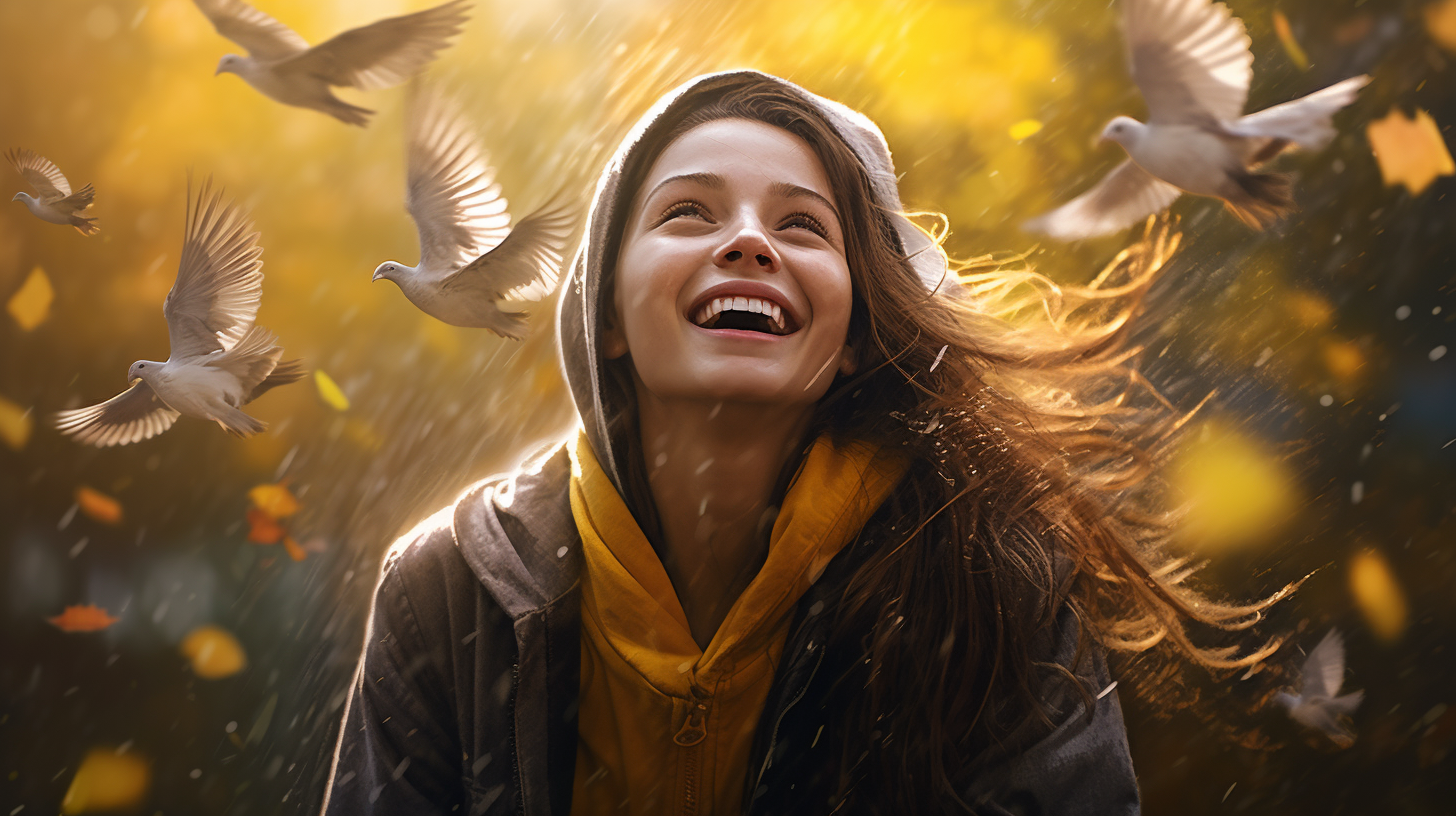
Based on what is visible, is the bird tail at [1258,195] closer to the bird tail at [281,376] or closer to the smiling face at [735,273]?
the smiling face at [735,273]

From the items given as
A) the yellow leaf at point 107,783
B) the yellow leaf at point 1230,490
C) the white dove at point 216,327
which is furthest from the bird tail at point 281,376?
the yellow leaf at point 1230,490

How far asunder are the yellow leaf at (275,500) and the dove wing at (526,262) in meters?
0.95

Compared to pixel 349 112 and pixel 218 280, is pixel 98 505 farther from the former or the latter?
pixel 349 112

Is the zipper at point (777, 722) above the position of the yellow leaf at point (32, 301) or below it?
below

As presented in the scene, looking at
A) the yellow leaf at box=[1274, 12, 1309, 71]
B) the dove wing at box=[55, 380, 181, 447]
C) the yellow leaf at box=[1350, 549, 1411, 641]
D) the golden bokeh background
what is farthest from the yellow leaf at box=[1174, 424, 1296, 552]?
the dove wing at box=[55, 380, 181, 447]

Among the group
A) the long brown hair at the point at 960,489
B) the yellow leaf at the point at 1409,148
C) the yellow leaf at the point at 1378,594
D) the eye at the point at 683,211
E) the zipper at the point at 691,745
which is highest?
the eye at the point at 683,211

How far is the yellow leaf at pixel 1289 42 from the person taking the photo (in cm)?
136

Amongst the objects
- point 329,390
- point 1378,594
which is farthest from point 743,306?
point 1378,594

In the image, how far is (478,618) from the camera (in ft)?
2.86

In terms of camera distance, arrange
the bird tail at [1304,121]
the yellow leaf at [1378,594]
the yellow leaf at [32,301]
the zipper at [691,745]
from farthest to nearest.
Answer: the yellow leaf at [32,301] → the yellow leaf at [1378,594] → the zipper at [691,745] → the bird tail at [1304,121]

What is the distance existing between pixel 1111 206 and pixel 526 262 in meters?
0.72

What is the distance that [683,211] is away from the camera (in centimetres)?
87

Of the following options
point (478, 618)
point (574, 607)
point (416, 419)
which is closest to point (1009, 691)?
point (574, 607)

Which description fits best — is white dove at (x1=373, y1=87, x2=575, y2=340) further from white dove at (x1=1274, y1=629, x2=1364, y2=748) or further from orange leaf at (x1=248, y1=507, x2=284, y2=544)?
white dove at (x1=1274, y1=629, x2=1364, y2=748)
